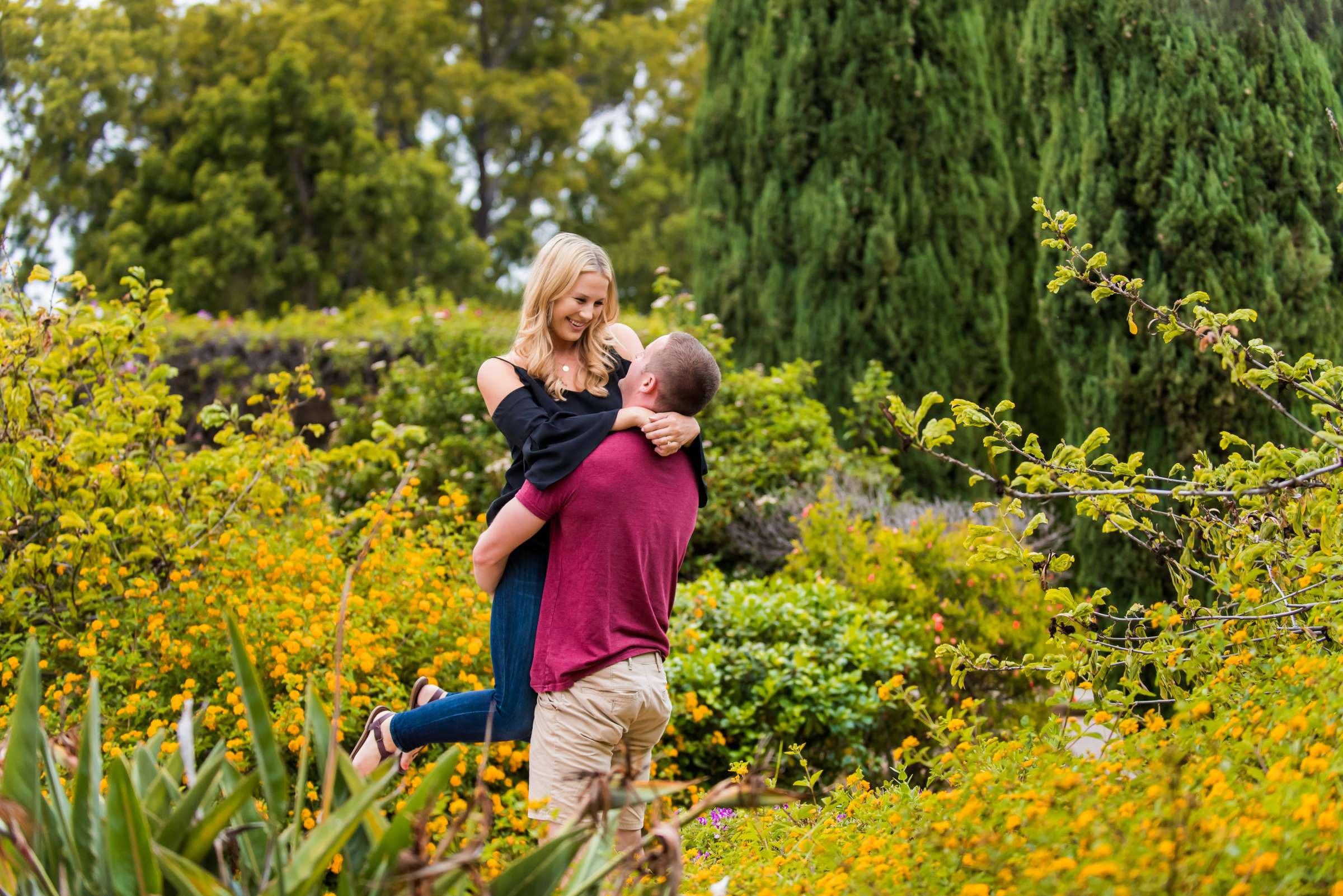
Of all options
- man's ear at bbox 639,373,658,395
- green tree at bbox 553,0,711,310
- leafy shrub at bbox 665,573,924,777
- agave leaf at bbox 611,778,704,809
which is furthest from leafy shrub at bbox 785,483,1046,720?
green tree at bbox 553,0,711,310

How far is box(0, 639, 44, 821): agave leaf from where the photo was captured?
205 centimetres

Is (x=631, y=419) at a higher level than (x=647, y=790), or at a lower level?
higher

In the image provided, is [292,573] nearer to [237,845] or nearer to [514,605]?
[514,605]

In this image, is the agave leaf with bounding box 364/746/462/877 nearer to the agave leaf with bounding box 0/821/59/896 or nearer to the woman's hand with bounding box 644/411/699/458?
the agave leaf with bounding box 0/821/59/896

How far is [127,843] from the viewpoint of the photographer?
6.37ft

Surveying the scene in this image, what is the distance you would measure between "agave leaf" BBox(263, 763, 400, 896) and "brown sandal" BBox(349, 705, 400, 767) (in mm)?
1162

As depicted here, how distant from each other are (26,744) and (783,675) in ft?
9.48

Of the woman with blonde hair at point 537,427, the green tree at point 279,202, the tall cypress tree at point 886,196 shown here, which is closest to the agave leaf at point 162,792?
the woman with blonde hair at point 537,427

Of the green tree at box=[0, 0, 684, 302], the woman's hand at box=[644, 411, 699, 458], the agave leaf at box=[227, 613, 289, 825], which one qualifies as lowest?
the agave leaf at box=[227, 613, 289, 825]

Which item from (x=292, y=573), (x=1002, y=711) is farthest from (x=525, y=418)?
(x=1002, y=711)

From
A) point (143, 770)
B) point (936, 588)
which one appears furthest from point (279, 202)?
point (143, 770)

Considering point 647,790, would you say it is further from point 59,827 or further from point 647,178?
point 647,178

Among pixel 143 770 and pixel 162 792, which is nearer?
pixel 162 792

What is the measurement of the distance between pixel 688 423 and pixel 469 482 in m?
4.07
